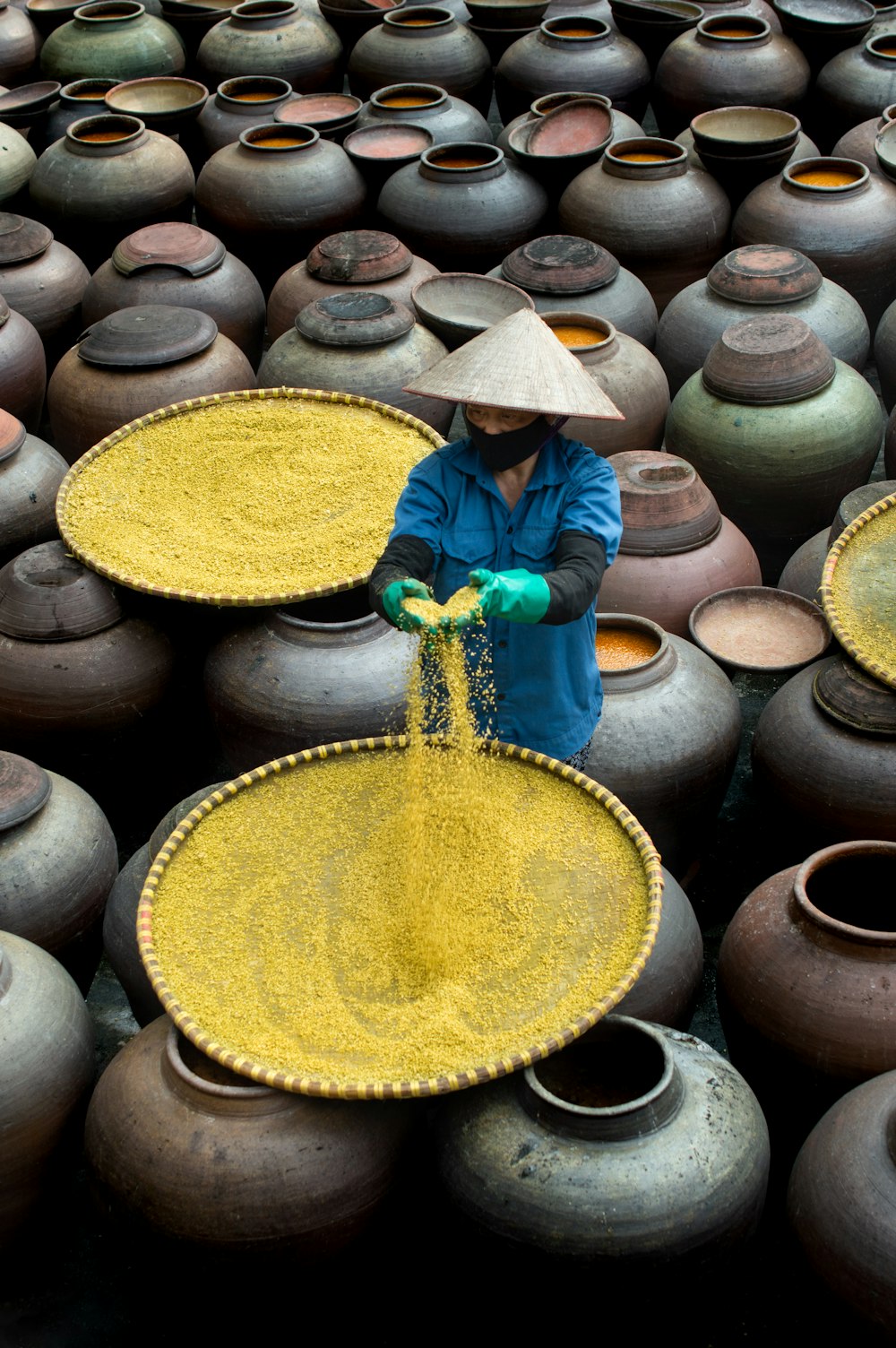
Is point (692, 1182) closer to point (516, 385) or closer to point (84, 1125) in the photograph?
point (84, 1125)

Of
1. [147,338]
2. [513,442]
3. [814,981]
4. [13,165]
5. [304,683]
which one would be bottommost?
[814,981]

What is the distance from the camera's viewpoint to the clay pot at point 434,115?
8094mm

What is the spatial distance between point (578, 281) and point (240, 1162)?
184 inches

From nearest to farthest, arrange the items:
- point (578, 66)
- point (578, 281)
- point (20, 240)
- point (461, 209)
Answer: point (578, 281) < point (20, 240) < point (461, 209) < point (578, 66)

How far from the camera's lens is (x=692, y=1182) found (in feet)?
9.42

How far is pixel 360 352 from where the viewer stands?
5832 millimetres

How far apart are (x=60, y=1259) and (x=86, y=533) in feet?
7.71

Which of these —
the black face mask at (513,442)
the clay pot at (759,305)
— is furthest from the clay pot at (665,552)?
the black face mask at (513,442)

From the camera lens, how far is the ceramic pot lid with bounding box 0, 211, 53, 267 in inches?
268

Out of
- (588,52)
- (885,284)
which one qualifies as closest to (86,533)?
(885,284)

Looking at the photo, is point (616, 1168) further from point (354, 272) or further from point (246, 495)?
point (354, 272)

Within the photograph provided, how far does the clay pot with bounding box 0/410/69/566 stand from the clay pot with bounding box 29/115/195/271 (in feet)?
8.48

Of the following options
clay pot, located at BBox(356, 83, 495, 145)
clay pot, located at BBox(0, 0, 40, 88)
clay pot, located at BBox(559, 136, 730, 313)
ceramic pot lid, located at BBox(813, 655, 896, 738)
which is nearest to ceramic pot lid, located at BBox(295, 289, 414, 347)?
clay pot, located at BBox(559, 136, 730, 313)

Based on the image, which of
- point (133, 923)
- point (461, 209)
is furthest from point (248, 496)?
point (461, 209)
